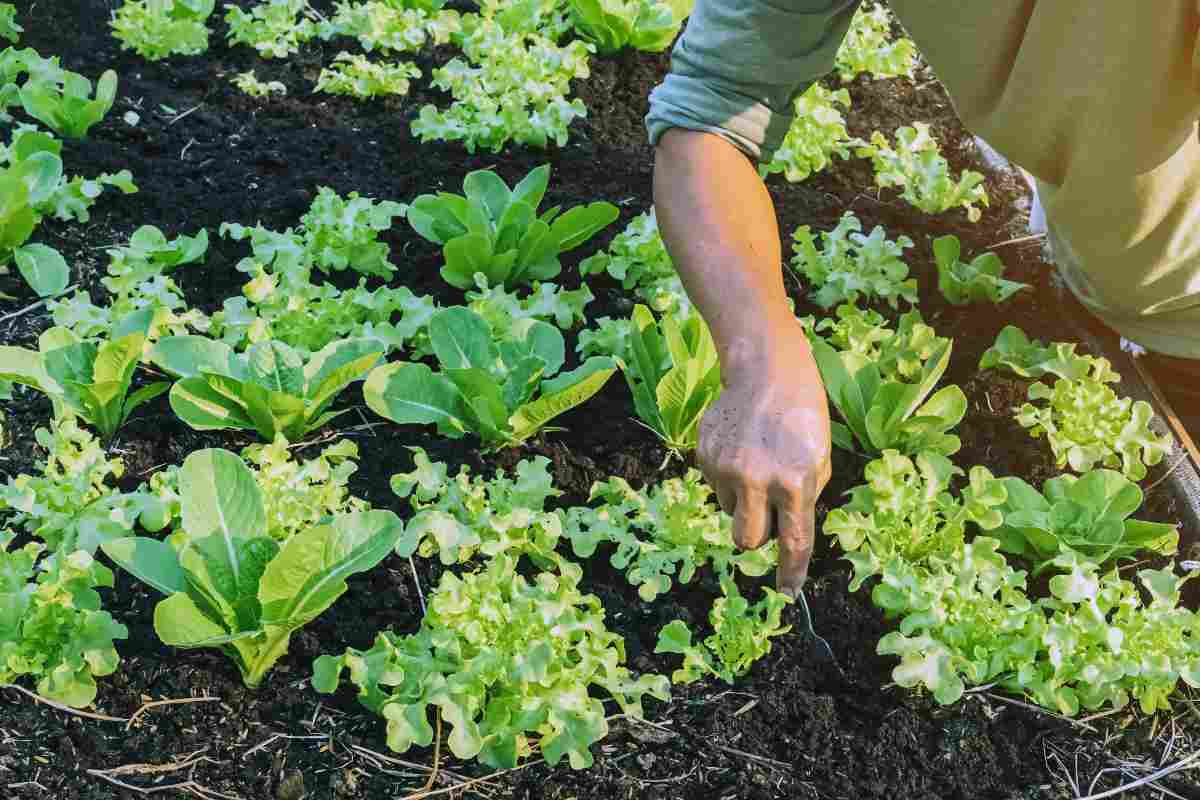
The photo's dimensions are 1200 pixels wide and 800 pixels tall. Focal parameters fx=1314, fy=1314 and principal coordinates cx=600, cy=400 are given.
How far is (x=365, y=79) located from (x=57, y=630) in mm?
1965

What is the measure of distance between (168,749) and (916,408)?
156 centimetres

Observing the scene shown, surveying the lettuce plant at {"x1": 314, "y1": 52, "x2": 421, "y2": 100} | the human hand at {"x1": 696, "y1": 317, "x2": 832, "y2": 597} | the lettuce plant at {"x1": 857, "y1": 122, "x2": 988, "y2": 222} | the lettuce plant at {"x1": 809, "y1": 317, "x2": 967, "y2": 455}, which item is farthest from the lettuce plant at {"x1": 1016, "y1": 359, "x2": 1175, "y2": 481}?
the lettuce plant at {"x1": 314, "y1": 52, "x2": 421, "y2": 100}

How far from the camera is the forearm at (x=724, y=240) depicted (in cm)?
204

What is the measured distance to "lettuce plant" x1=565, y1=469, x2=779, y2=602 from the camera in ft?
7.61

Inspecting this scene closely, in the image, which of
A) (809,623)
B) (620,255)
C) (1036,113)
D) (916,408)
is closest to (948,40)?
(1036,113)

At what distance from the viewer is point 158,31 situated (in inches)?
147

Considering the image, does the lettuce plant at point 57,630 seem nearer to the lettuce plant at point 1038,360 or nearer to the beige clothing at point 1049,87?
the beige clothing at point 1049,87

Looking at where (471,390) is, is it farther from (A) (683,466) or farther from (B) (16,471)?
(B) (16,471)

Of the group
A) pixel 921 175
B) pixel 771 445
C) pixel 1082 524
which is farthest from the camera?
pixel 921 175

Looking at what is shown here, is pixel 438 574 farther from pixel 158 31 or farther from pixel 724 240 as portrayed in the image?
pixel 158 31

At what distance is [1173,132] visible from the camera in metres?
2.38

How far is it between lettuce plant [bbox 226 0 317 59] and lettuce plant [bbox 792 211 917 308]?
5.51ft

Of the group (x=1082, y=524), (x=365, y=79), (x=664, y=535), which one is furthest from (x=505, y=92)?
(x=1082, y=524)

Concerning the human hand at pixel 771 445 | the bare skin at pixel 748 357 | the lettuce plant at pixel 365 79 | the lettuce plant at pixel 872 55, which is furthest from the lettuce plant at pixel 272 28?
the human hand at pixel 771 445
